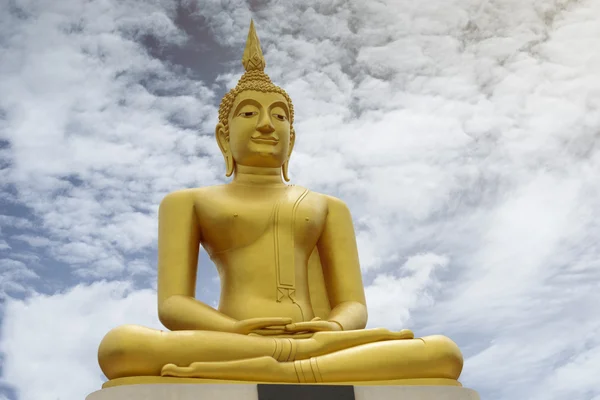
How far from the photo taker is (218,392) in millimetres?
4723

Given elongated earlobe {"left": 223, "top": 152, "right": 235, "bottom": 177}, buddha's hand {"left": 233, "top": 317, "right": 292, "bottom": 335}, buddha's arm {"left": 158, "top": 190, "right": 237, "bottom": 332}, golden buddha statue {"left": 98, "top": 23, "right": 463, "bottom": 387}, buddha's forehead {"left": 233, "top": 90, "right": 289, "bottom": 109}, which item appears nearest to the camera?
golden buddha statue {"left": 98, "top": 23, "right": 463, "bottom": 387}

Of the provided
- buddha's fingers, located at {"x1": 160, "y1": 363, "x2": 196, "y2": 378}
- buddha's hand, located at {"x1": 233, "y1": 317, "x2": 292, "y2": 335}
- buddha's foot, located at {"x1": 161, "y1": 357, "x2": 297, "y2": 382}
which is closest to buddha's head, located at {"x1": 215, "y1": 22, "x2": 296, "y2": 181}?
buddha's hand, located at {"x1": 233, "y1": 317, "x2": 292, "y2": 335}

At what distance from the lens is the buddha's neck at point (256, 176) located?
6.85 meters

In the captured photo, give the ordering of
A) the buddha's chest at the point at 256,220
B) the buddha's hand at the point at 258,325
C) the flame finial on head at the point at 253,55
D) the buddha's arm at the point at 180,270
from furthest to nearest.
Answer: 1. the flame finial on head at the point at 253,55
2. the buddha's chest at the point at 256,220
3. the buddha's arm at the point at 180,270
4. the buddha's hand at the point at 258,325

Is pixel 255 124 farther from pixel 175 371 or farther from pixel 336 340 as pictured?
pixel 175 371

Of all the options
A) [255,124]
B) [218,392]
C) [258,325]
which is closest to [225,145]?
[255,124]

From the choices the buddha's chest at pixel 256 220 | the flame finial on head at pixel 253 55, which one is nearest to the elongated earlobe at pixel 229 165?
the buddha's chest at pixel 256 220

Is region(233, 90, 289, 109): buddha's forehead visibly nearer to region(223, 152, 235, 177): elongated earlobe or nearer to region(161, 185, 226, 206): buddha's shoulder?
region(223, 152, 235, 177): elongated earlobe

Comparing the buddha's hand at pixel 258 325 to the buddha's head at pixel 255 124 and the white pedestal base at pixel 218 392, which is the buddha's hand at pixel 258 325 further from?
the buddha's head at pixel 255 124

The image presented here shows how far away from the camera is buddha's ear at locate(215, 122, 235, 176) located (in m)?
7.01

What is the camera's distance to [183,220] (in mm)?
6367

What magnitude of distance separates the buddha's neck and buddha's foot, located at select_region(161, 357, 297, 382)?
7.34 ft

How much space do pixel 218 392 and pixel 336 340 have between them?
1.01 m

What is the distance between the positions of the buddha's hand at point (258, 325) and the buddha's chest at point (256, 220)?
1016 mm
